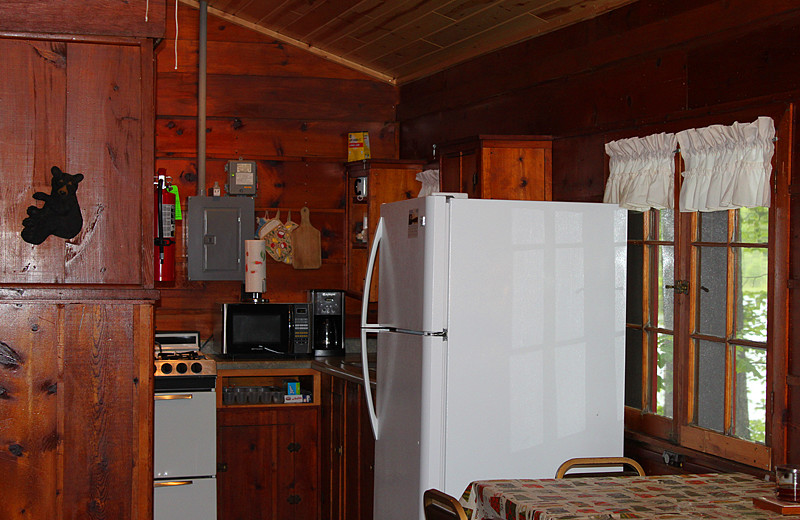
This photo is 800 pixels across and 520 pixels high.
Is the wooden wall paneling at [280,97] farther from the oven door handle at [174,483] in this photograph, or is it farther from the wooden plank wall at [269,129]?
the oven door handle at [174,483]

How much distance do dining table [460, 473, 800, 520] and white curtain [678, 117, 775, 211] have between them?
91 centimetres

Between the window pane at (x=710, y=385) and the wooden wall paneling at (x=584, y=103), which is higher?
the wooden wall paneling at (x=584, y=103)

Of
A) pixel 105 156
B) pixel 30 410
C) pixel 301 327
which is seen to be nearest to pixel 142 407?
pixel 30 410

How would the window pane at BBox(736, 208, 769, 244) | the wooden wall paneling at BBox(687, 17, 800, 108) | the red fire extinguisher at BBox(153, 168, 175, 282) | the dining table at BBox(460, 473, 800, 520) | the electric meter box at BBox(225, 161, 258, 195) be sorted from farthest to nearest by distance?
the electric meter box at BBox(225, 161, 258, 195)
the red fire extinguisher at BBox(153, 168, 175, 282)
the window pane at BBox(736, 208, 769, 244)
the wooden wall paneling at BBox(687, 17, 800, 108)
the dining table at BBox(460, 473, 800, 520)

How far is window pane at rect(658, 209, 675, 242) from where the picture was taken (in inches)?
132

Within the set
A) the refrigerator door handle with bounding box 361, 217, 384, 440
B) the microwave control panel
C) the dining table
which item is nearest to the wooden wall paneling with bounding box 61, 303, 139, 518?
the dining table

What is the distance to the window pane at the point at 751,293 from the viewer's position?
9.53ft

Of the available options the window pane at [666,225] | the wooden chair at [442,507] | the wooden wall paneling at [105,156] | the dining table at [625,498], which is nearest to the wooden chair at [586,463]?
the dining table at [625,498]

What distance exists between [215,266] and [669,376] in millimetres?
2912

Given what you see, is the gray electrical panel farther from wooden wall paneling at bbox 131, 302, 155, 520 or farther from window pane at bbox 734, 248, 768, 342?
window pane at bbox 734, 248, 768, 342

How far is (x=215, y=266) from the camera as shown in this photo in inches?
209

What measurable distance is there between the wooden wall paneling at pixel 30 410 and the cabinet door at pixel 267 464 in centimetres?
237

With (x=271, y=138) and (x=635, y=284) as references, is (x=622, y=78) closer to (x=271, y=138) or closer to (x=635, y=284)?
(x=635, y=284)

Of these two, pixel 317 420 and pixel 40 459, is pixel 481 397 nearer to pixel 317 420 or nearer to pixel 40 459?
pixel 40 459
